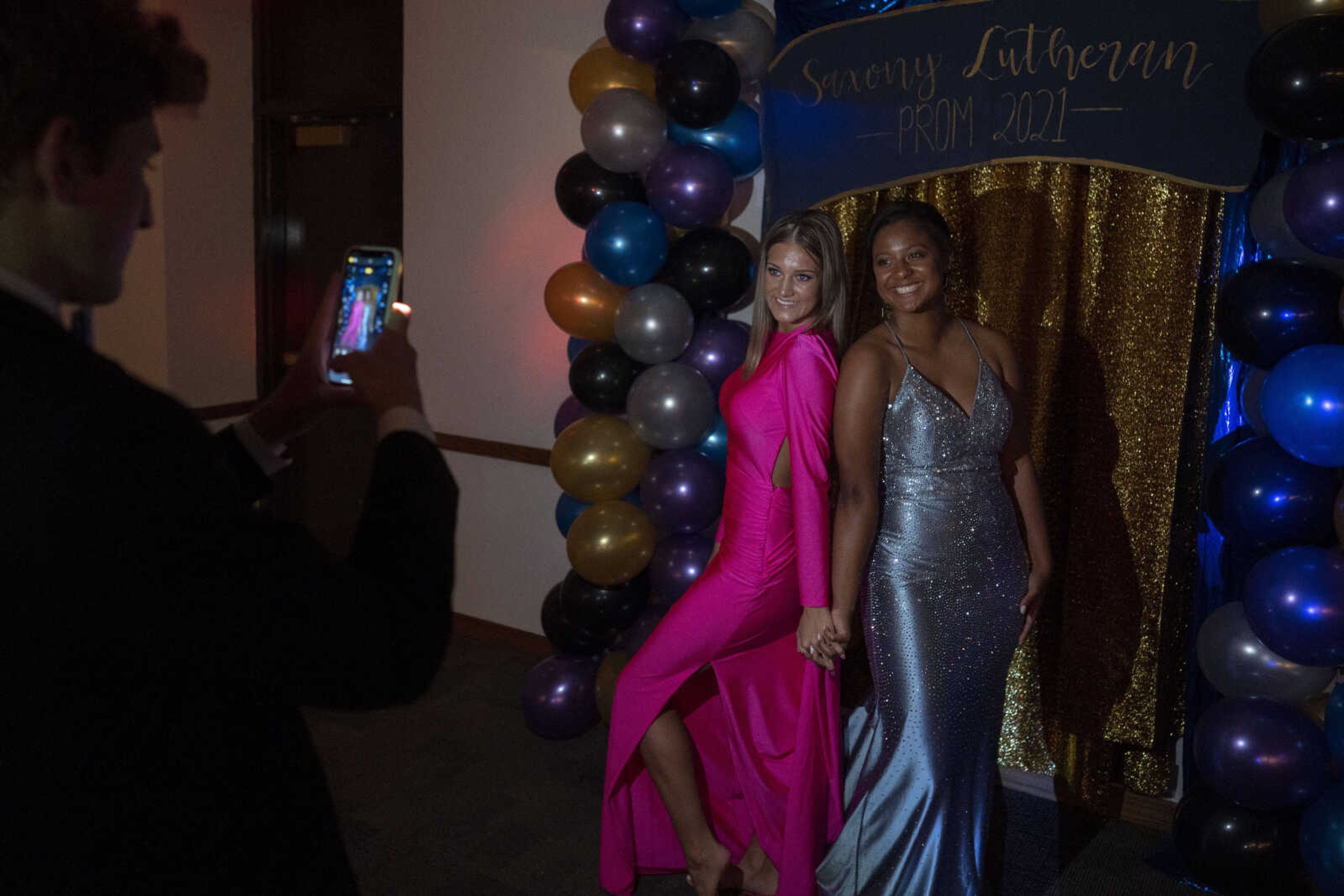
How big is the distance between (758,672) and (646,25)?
197 centimetres

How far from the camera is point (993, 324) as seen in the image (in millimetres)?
3066

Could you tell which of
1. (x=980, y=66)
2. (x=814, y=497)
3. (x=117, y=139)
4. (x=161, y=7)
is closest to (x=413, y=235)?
(x=161, y=7)

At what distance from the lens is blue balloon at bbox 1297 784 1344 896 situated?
6.95 ft

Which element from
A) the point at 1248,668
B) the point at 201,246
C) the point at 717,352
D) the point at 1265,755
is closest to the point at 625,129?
the point at 717,352

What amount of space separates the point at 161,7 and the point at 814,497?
4.52m

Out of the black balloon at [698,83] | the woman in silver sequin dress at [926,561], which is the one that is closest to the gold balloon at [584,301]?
the black balloon at [698,83]

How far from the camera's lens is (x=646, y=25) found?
3.15 m

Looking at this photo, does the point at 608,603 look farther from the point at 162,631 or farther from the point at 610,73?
the point at 162,631

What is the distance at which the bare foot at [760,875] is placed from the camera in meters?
2.60

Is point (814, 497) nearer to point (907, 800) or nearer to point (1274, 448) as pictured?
point (907, 800)

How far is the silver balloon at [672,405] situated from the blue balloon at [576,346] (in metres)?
0.48

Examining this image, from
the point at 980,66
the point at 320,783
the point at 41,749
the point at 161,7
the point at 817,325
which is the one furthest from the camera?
the point at 161,7

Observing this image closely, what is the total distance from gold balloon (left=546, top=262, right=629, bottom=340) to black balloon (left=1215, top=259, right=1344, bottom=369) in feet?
5.63

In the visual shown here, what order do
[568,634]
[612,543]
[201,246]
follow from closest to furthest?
[612,543], [568,634], [201,246]
